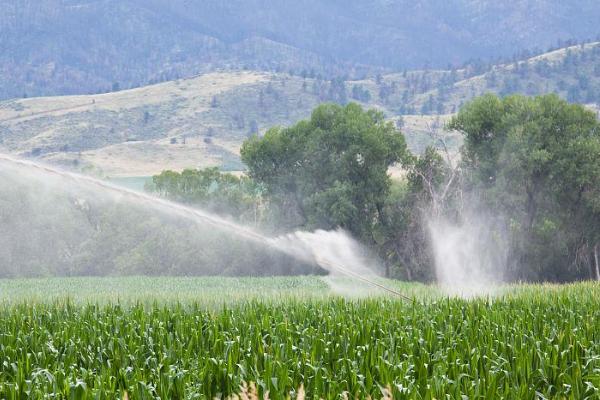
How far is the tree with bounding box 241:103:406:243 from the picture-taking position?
6644 centimetres

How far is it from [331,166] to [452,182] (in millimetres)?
9120

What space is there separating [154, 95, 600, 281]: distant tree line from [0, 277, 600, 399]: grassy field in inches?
1569

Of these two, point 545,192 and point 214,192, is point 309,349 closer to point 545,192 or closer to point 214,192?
point 545,192

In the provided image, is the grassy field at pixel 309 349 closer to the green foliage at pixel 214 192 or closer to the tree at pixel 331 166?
the tree at pixel 331 166

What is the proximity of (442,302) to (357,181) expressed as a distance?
46.2 metres

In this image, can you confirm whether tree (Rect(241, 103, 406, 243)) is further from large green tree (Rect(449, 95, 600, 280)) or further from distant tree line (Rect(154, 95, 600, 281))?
large green tree (Rect(449, 95, 600, 280))

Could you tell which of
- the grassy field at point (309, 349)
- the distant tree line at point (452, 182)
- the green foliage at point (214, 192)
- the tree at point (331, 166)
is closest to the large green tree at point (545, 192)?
the distant tree line at point (452, 182)

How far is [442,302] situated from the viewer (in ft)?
72.3

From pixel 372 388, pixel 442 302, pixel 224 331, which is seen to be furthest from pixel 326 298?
pixel 372 388

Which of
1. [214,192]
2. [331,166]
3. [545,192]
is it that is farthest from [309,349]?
[214,192]

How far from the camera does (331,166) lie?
2709 inches

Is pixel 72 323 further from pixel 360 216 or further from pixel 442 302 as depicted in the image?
pixel 360 216

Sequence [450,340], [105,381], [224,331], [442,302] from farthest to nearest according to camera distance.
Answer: [442,302], [224,331], [450,340], [105,381]

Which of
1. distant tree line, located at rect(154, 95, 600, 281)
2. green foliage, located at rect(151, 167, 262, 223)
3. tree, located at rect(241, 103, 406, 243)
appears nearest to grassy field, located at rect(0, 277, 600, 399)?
distant tree line, located at rect(154, 95, 600, 281)
